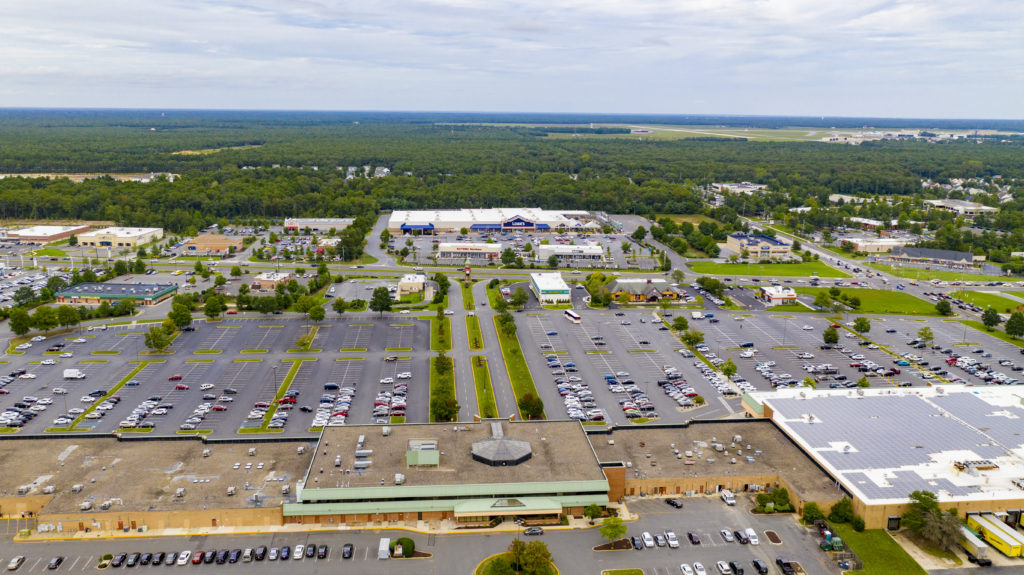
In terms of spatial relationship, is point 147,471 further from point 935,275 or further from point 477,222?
point 935,275

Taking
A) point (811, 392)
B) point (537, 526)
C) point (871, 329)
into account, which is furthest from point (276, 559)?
point (871, 329)

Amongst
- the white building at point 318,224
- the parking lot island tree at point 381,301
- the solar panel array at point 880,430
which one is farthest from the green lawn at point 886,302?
the white building at point 318,224

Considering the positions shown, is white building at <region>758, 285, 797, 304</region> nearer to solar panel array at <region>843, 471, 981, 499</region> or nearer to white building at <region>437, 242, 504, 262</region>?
white building at <region>437, 242, 504, 262</region>

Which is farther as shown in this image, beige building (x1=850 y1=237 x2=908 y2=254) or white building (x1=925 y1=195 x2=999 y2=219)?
white building (x1=925 y1=195 x2=999 y2=219)

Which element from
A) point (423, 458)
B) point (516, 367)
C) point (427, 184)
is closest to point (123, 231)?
point (427, 184)

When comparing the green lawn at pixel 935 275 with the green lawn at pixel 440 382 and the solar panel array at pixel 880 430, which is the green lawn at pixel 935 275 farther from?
the green lawn at pixel 440 382

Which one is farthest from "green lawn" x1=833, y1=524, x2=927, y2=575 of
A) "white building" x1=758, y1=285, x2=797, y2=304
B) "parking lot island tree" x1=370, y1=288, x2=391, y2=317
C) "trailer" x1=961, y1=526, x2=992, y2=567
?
"parking lot island tree" x1=370, y1=288, x2=391, y2=317

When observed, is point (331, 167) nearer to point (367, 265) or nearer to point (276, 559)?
point (367, 265)
